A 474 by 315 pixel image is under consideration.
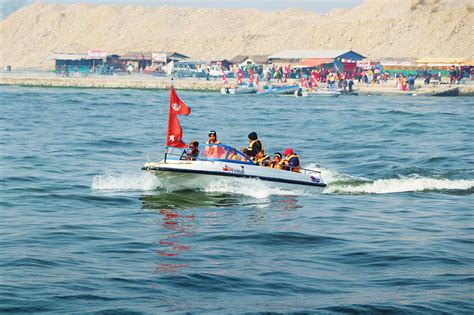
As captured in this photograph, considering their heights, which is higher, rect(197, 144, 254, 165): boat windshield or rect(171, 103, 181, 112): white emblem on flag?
rect(171, 103, 181, 112): white emblem on flag

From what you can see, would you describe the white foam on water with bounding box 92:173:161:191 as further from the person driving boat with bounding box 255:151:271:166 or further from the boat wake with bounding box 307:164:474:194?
the boat wake with bounding box 307:164:474:194

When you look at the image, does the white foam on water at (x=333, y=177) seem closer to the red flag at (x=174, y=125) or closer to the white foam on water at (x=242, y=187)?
the white foam on water at (x=242, y=187)

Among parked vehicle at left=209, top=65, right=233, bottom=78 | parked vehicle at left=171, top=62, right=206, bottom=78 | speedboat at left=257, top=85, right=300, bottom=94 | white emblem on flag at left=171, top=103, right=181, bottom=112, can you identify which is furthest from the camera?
parked vehicle at left=209, top=65, right=233, bottom=78

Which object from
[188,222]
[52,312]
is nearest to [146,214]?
[188,222]

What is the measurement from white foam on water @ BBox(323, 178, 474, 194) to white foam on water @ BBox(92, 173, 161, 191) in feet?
19.2

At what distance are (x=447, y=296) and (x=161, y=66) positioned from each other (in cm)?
11071

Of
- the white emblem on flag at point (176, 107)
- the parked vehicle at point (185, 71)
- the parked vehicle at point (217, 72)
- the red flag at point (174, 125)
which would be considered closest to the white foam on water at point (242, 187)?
the red flag at point (174, 125)

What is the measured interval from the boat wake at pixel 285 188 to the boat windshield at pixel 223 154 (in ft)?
2.03

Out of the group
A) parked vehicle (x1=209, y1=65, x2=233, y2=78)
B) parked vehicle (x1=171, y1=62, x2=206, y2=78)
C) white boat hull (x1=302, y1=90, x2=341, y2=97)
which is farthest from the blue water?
parked vehicle (x1=209, y1=65, x2=233, y2=78)

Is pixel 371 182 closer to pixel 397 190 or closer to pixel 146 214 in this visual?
pixel 397 190

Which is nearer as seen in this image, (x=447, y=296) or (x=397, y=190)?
(x=447, y=296)

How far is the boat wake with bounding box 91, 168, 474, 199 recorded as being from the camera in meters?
27.6

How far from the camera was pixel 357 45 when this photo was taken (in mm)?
165125

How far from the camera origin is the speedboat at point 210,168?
27.2 metres
